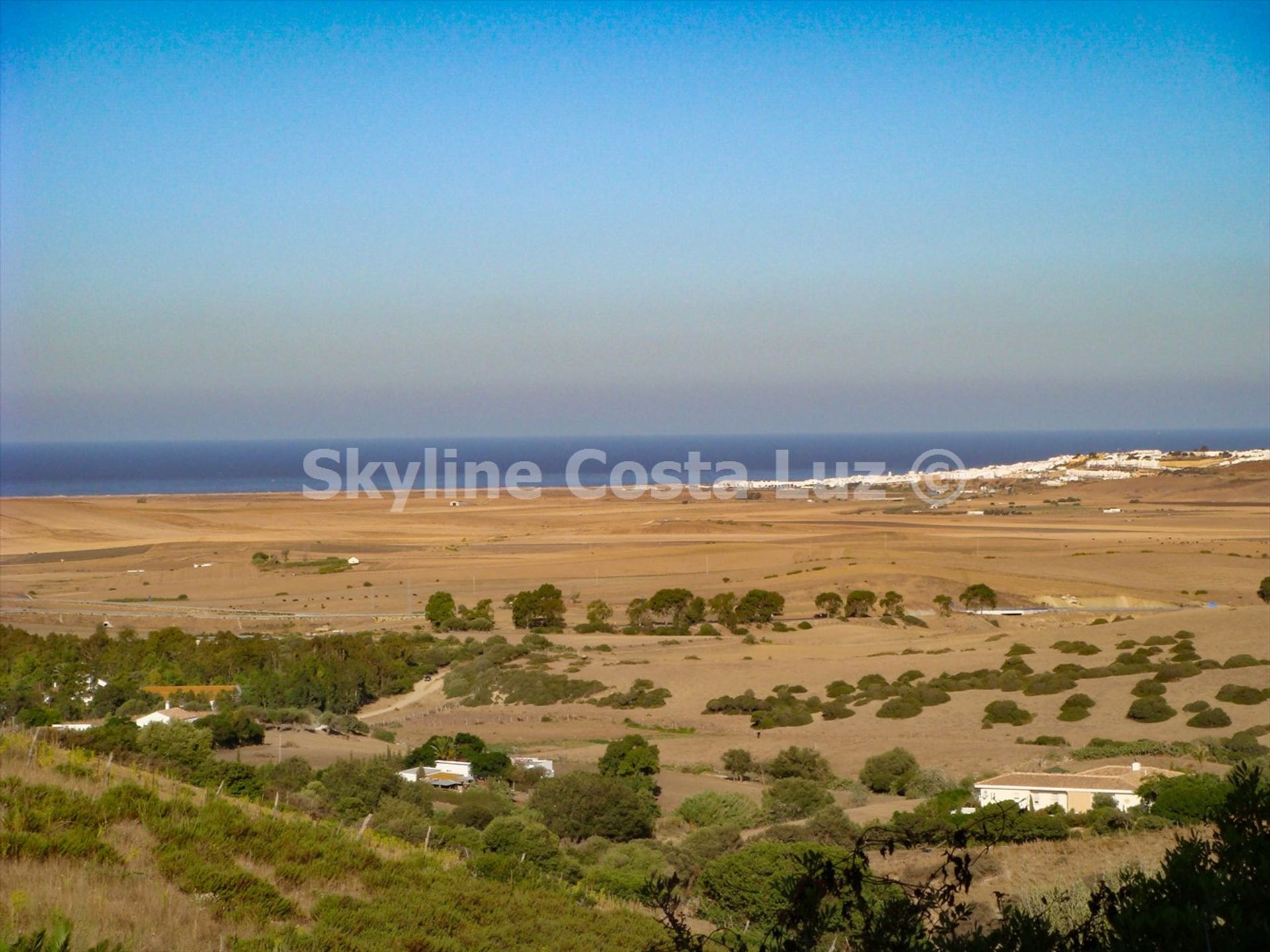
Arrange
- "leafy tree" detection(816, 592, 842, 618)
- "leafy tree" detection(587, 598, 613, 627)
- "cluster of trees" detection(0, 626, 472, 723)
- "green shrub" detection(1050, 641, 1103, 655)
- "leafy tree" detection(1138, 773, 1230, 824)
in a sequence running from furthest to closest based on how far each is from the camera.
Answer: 1. "leafy tree" detection(816, 592, 842, 618)
2. "leafy tree" detection(587, 598, 613, 627)
3. "green shrub" detection(1050, 641, 1103, 655)
4. "cluster of trees" detection(0, 626, 472, 723)
5. "leafy tree" detection(1138, 773, 1230, 824)

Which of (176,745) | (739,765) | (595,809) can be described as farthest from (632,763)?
(176,745)

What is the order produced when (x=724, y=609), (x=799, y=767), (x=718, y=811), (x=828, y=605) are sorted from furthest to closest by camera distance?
(x=828, y=605), (x=724, y=609), (x=799, y=767), (x=718, y=811)

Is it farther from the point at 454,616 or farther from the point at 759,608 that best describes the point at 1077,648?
the point at 454,616

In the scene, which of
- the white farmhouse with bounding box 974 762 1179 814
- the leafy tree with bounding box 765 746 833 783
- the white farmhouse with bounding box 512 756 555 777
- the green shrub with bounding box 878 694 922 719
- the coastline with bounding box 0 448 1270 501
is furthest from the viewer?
the coastline with bounding box 0 448 1270 501

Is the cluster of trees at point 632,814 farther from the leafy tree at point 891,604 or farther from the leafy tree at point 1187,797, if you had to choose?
the leafy tree at point 891,604

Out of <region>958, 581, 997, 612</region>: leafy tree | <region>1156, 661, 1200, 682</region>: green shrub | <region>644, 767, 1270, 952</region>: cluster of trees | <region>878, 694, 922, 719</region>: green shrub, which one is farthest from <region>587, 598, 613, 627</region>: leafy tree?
<region>644, 767, 1270, 952</region>: cluster of trees

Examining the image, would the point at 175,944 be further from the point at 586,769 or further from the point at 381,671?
the point at 381,671

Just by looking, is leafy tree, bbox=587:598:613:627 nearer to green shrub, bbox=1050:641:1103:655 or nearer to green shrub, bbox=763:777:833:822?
green shrub, bbox=1050:641:1103:655
